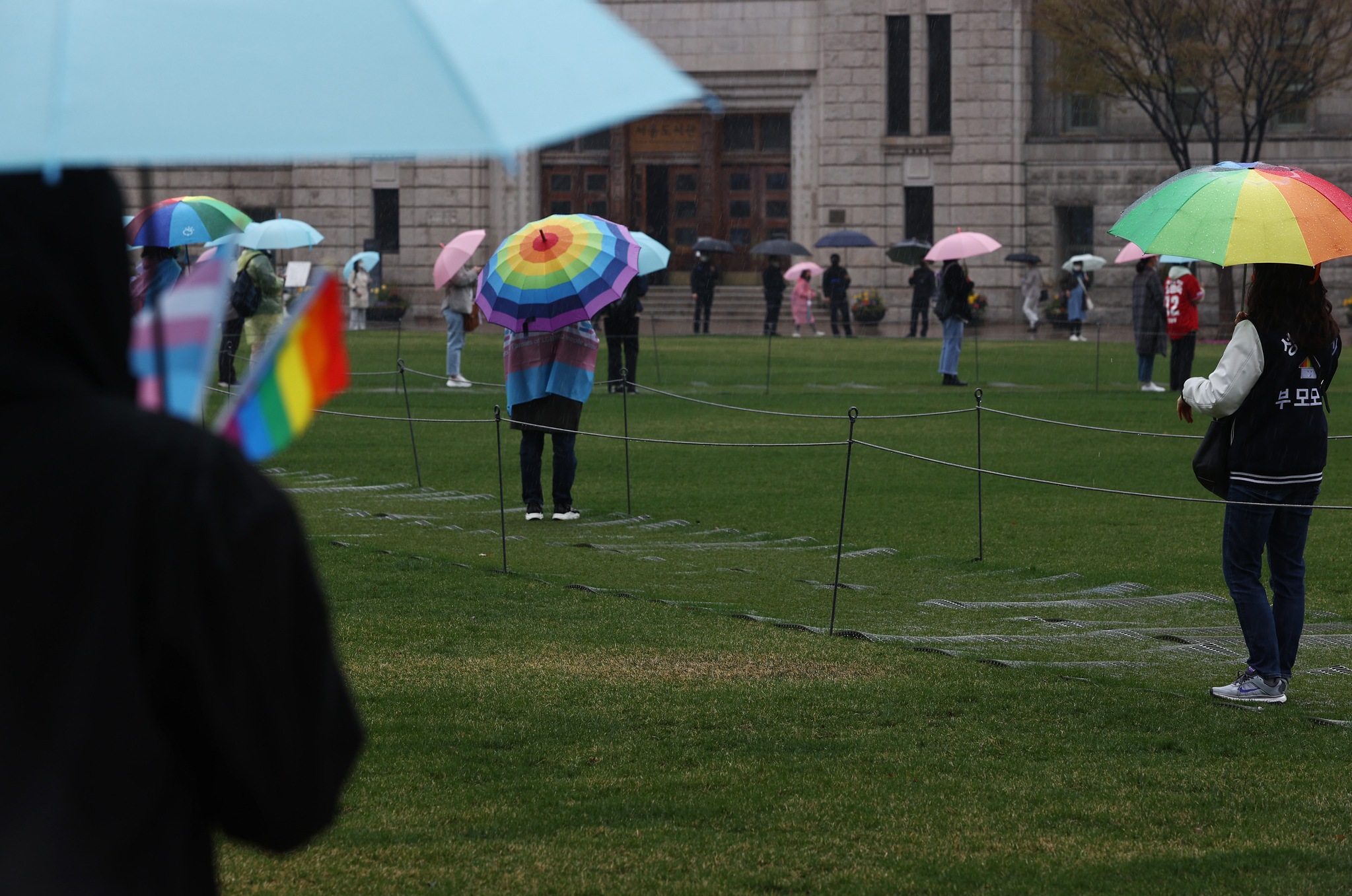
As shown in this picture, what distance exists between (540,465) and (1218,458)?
20.5 ft


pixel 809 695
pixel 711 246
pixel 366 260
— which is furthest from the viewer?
pixel 711 246

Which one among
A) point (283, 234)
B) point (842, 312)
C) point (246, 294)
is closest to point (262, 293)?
point (246, 294)

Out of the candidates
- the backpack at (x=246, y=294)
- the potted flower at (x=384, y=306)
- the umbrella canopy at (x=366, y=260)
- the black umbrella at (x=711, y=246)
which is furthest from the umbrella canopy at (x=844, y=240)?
the backpack at (x=246, y=294)

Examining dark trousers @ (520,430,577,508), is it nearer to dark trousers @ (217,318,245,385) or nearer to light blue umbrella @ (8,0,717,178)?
dark trousers @ (217,318,245,385)

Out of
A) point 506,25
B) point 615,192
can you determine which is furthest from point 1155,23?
point 506,25

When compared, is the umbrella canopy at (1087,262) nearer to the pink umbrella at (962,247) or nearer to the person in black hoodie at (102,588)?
the pink umbrella at (962,247)

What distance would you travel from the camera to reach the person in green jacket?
1841 centimetres

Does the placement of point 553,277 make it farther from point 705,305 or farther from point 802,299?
point 802,299

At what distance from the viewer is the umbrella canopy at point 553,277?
452 inches

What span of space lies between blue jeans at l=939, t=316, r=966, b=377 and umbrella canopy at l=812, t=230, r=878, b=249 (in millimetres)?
17599

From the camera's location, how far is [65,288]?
6.27 feet

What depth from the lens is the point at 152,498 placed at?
1908mm

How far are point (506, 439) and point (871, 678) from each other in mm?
10798

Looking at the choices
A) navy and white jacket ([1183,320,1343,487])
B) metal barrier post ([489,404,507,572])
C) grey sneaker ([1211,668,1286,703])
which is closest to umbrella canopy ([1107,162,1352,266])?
navy and white jacket ([1183,320,1343,487])
